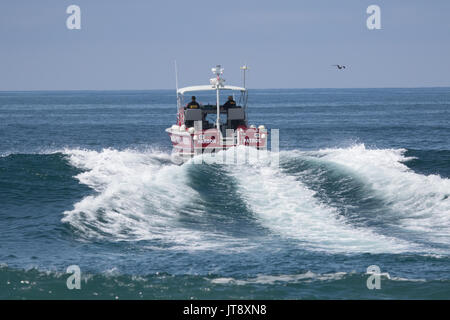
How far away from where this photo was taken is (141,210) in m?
17.9

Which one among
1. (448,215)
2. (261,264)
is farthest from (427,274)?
(448,215)

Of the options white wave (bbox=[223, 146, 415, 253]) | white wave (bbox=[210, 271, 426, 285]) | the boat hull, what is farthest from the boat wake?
the boat hull

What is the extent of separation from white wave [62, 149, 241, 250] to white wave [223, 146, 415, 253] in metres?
1.98

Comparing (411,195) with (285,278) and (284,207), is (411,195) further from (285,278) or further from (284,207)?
(285,278)

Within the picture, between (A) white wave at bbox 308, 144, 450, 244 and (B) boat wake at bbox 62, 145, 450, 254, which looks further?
(A) white wave at bbox 308, 144, 450, 244

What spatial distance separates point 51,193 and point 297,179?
933 cm

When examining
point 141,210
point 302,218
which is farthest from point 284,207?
point 141,210

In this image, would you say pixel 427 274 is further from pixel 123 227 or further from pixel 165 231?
pixel 123 227

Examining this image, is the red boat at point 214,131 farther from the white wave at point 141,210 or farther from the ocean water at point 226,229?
the white wave at point 141,210

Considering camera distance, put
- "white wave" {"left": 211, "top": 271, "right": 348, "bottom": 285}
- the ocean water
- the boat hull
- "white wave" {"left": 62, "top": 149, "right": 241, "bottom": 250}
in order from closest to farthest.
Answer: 1. the ocean water
2. "white wave" {"left": 211, "top": 271, "right": 348, "bottom": 285}
3. "white wave" {"left": 62, "top": 149, "right": 241, "bottom": 250}
4. the boat hull

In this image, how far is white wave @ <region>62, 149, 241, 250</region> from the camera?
50.3ft

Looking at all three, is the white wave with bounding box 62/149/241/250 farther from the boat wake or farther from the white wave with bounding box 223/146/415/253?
the white wave with bounding box 223/146/415/253

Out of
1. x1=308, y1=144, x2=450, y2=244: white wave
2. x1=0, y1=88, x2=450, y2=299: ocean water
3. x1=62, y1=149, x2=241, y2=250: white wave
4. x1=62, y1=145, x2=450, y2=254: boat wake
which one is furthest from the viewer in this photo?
x1=308, y1=144, x2=450, y2=244: white wave

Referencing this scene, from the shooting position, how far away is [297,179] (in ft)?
79.2
